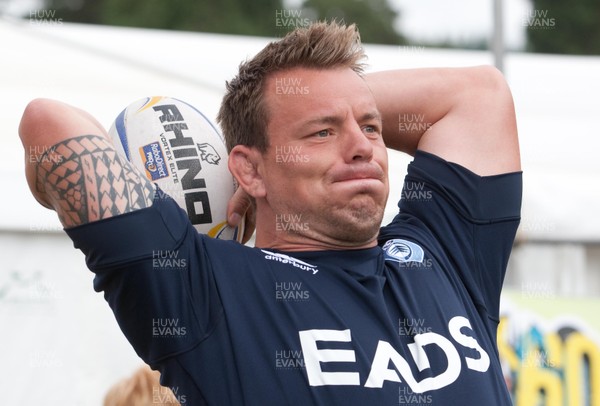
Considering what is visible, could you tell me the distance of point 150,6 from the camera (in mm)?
16156

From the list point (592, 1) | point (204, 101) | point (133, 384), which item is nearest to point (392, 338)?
point (133, 384)

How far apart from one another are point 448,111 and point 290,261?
71cm

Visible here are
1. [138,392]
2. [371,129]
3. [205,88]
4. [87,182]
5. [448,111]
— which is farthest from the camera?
[205,88]

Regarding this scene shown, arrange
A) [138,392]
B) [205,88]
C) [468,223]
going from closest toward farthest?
[468,223], [138,392], [205,88]

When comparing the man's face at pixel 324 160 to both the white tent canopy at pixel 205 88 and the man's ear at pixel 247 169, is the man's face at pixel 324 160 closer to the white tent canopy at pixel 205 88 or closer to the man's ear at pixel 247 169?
the man's ear at pixel 247 169

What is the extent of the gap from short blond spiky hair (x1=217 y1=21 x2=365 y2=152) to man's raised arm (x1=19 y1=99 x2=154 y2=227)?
0.41 m

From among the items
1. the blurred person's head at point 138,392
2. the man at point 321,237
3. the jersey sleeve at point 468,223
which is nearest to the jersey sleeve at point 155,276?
the man at point 321,237

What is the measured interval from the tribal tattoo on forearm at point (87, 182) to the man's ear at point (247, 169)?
38 centimetres

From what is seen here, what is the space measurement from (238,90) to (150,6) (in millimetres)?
14236

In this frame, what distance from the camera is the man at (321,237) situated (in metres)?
1.97

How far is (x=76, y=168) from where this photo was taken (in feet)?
6.39

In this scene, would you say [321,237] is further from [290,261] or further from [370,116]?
[370,116]

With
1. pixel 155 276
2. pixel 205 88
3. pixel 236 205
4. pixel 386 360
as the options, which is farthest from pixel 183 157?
pixel 205 88

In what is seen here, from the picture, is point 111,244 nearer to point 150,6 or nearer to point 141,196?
point 141,196
